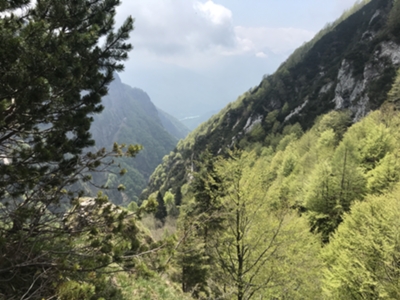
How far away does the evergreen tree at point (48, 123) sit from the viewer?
353 cm

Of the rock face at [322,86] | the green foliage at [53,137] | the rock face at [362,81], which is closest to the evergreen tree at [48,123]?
the green foliage at [53,137]

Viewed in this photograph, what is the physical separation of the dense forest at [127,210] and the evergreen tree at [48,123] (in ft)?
0.09

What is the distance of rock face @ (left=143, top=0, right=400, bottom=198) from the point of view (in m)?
61.5

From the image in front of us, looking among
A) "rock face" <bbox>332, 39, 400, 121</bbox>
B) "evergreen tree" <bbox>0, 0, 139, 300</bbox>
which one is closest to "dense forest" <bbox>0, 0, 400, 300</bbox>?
"evergreen tree" <bbox>0, 0, 139, 300</bbox>

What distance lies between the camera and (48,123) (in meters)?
5.25

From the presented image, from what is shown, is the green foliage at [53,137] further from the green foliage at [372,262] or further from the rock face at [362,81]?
the rock face at [362,81]

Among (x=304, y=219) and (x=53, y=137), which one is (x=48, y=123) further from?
(x=304, y=219)

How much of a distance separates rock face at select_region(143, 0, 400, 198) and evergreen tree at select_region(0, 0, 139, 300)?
4767 cm

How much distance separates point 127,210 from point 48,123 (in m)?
2.73

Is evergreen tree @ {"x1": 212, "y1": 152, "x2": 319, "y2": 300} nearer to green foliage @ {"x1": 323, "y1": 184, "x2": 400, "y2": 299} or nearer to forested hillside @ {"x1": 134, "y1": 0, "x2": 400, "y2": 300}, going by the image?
forested hillside @ {"x1": 134, "y1": 0, "x2": 400, "y2": 300}

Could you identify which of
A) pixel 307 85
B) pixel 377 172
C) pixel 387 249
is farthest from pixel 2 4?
pixel 307 85

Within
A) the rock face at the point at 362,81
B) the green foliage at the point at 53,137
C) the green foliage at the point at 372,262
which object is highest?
the rock face at the point at 362,81

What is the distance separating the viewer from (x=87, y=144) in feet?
20.6

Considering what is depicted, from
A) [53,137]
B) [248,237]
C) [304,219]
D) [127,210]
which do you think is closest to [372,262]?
[304,219]
